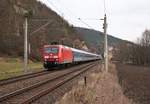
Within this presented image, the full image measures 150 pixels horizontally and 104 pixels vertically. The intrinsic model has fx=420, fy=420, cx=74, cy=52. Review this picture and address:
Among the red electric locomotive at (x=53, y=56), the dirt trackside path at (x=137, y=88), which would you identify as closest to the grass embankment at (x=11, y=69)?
Result: the red electric locomotive at (x=53, y=56)

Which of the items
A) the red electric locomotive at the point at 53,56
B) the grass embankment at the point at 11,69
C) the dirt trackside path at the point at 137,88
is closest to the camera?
the dirt trackside path at the point at 137,88

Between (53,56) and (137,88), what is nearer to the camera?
(137,88)

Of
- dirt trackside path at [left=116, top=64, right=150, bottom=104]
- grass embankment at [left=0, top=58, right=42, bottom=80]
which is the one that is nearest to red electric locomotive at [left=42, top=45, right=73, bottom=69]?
grass embankment at [left=0, top=58, right=42, bottom=80]

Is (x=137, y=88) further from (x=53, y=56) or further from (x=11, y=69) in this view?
(x=53, y=56)

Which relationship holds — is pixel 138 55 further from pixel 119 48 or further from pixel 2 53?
pixel 2 53

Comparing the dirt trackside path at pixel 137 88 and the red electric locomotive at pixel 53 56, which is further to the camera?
the red electric locomotive at pixel 53 56

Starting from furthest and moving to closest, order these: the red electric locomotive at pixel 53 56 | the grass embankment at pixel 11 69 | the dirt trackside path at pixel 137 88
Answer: the red electric locomotive at pixel 53 56, the grass embankment at pixel 11 69, the dirt trackside path at pixel 137 88

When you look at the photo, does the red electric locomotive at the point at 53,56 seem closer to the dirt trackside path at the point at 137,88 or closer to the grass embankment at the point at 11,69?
the grass embankment at the point at 11,69

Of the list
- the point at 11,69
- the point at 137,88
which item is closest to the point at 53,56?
the point at 11,69

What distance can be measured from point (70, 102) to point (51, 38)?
2472 inches

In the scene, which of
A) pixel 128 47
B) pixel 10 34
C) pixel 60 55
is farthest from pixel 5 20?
pixel 128 47

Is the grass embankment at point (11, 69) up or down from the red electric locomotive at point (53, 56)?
down

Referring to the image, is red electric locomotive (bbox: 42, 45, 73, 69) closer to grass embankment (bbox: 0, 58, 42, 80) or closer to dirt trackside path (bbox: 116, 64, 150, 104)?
grass embankment (bbox: 0, 58, 42, 80)

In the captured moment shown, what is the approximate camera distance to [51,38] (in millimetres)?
77188
